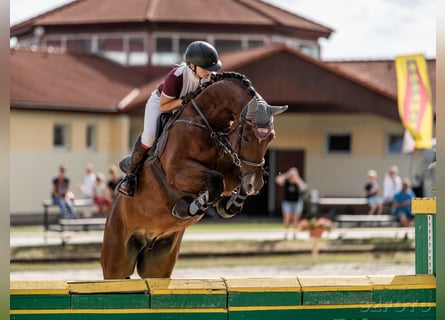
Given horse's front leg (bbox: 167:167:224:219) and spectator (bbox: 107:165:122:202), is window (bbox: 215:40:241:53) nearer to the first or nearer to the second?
spectator (bbox: 107:165:122:202)

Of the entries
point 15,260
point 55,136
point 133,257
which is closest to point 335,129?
point 55,136

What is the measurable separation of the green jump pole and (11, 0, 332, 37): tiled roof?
2771 cm

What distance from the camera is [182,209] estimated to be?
8008 mm

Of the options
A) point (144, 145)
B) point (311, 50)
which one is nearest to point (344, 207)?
point (311, 50)

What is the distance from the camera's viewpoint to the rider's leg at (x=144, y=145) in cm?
867

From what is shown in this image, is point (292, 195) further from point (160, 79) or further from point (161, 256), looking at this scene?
point (161, 256)

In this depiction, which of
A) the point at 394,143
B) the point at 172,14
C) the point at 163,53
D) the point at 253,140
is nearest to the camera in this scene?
the point at 253,140

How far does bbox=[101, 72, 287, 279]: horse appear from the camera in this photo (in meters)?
7.71

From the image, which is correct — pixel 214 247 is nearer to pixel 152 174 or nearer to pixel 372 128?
pixel 152 174

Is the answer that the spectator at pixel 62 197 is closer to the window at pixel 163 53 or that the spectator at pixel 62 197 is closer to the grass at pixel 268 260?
the grass at pixel 268 260

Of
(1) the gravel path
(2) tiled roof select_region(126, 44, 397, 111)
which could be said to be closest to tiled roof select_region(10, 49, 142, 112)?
(2) tiled roof select_region(126, 44, 397, 111)

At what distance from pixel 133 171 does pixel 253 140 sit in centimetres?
139

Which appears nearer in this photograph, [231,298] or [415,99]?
[231,298]

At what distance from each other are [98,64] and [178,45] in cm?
259
